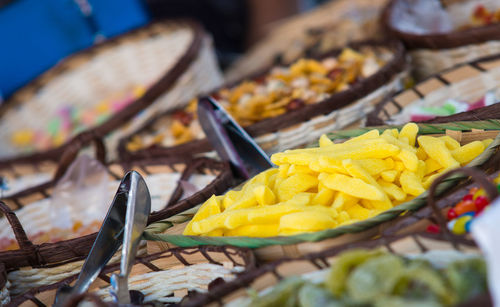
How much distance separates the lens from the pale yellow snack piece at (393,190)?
1152 mm

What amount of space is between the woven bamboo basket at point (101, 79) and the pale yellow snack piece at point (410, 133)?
1.40 m

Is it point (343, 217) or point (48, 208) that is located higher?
point (343, 217)

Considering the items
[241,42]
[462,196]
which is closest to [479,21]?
[462,196]

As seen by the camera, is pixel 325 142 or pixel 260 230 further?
pixel 325 142

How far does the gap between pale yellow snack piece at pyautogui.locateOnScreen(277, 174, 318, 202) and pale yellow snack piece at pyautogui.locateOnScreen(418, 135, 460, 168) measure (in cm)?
28

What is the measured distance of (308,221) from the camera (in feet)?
3.53

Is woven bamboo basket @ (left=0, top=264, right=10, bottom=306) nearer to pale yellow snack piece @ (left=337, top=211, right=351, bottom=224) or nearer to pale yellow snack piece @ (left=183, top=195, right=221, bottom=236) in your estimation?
pale yellow snack piece @ (left=183, top=195, right=221, bottom=236)

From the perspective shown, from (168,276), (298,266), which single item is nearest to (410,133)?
(298,266)

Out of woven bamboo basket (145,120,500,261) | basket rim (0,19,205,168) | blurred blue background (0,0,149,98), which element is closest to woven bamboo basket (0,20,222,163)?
basket rim (0,19,205,168)

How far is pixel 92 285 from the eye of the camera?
121cm

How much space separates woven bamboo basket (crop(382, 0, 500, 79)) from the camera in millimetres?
1896

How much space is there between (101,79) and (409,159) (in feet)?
7.79

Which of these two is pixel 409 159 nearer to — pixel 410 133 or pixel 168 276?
pixel 410 133

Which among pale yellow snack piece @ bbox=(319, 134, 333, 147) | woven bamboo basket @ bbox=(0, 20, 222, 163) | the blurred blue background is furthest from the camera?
the blurred blue background
